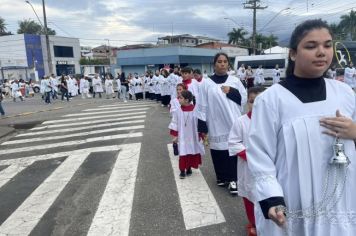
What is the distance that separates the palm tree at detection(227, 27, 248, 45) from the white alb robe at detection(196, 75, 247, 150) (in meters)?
67.3

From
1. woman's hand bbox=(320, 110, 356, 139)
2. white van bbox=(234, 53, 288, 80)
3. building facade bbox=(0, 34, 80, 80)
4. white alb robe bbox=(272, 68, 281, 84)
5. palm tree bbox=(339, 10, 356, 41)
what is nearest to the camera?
woman's hand bbox=(320, 110, 356, 139)

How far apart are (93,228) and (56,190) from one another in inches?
68.6

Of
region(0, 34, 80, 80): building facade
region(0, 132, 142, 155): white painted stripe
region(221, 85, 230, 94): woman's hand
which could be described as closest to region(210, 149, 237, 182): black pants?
region(221, 85, 230, 94): woman's hand

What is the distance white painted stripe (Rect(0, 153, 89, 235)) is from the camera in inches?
167

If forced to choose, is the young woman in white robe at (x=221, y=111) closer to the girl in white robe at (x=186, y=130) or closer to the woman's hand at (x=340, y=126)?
the girl in white robe at (x=186, y=130)

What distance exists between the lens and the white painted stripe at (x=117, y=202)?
4.04 m

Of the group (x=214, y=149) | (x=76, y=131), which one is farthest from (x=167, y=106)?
(x=214, y=149)

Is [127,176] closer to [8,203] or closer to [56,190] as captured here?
[56,190]

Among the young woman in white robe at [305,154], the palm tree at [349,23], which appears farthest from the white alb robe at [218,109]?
the palm tree at [349,23]

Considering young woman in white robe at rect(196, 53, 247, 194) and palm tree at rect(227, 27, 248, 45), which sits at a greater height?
palm tree at rect(227, 27, 248, 45)

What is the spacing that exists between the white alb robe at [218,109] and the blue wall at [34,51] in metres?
48.5

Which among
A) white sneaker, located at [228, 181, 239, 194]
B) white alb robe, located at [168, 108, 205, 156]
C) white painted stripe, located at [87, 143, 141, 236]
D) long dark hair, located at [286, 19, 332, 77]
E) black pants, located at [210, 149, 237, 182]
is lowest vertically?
white painted stripe, located at [87, 143, 141, 236]

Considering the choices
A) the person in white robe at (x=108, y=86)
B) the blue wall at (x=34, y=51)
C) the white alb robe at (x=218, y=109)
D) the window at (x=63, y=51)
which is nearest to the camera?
the white alb robe at (x=218, y=109)

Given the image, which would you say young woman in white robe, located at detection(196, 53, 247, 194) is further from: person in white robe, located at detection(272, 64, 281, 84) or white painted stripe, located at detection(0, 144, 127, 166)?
person in white robe, located at detection(272, 64, 281, 84)
